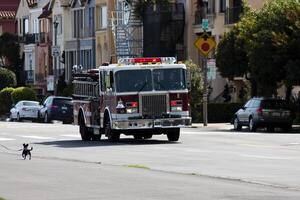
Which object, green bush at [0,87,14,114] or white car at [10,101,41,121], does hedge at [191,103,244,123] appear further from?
green bush at [0,87,14,114]

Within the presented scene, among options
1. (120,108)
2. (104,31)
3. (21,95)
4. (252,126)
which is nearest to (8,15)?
(21,95)

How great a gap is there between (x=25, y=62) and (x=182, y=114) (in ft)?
228

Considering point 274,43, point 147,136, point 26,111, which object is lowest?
point 147,136

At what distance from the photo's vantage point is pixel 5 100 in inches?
3339

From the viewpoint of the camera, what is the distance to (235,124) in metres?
46.8

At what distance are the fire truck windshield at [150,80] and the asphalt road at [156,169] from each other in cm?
180

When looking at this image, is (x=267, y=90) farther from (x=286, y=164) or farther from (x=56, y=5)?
(x=56, y=5)

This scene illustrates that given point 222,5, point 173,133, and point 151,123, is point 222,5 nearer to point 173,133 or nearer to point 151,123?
point 173,133

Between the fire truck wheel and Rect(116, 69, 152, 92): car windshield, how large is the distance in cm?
180

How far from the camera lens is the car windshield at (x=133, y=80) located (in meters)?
32.5

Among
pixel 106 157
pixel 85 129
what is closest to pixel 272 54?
pixel 85 129

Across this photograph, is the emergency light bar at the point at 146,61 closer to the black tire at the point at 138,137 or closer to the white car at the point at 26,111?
the black tire at the point at 138,137

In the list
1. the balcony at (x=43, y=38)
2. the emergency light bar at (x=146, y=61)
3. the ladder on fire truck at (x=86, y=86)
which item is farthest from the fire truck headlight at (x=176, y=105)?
the balcony at (x=43, y=38)

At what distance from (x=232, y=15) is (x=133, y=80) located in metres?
30.6
